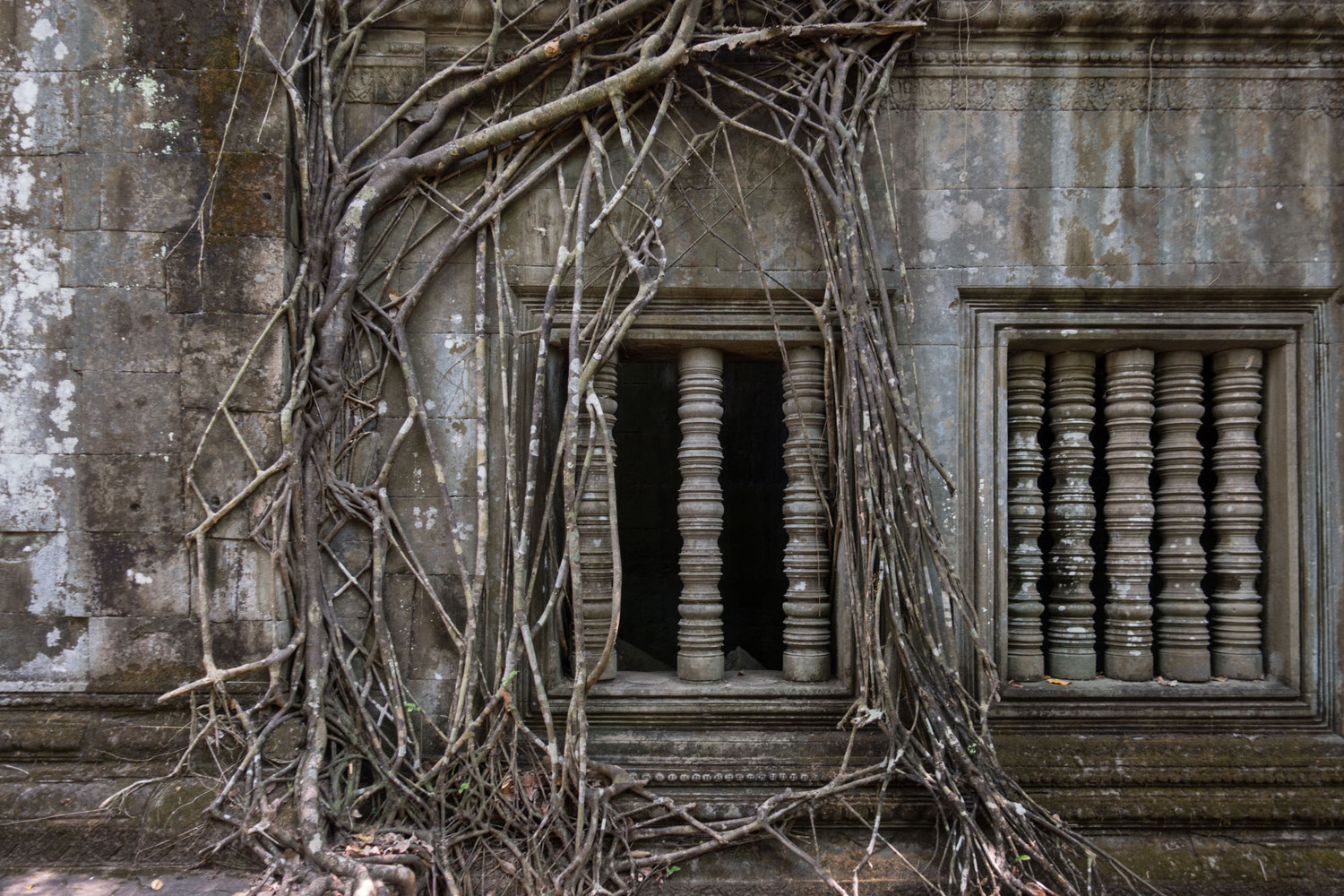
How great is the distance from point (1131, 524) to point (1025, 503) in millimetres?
447

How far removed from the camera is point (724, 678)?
332 cm

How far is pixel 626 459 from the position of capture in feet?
20.9

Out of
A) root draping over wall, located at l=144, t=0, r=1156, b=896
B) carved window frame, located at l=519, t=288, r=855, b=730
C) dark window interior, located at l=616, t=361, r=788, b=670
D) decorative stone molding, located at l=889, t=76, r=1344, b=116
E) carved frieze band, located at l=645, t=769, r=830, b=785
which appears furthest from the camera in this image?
dark window interior, located at l=616, t=361, r=788, b=670

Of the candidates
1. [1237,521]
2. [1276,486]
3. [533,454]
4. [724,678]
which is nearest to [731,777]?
[724,678]

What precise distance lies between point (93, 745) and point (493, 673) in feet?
4.80

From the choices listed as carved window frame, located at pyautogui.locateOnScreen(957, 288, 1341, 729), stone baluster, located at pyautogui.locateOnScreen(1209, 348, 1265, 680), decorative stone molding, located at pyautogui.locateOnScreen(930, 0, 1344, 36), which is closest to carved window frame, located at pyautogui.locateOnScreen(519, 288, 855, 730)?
carved window frame, located at pyautogui.locateOnScreen(957, 288, 1341, 729)

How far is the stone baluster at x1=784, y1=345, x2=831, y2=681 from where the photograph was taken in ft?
10.7

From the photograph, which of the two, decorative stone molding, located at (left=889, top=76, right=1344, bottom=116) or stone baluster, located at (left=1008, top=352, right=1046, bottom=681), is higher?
decorative stone molding, located at (left=889, top=76, right=1344, bottom=116)

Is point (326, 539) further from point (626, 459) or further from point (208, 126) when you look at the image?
point (626, 459)

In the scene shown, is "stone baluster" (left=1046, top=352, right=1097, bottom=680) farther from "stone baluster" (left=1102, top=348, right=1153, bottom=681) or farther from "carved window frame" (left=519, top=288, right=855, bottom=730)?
A: "carved window frame" (left=519, top=288, right=855, bottom=730)

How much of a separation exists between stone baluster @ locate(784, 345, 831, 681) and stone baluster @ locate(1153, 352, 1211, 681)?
149 centimetres

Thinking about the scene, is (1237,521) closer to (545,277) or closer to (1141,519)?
(1141,519)

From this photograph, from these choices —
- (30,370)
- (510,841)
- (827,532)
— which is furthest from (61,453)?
(827,532)

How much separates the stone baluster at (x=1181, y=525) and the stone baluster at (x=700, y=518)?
195 cm
